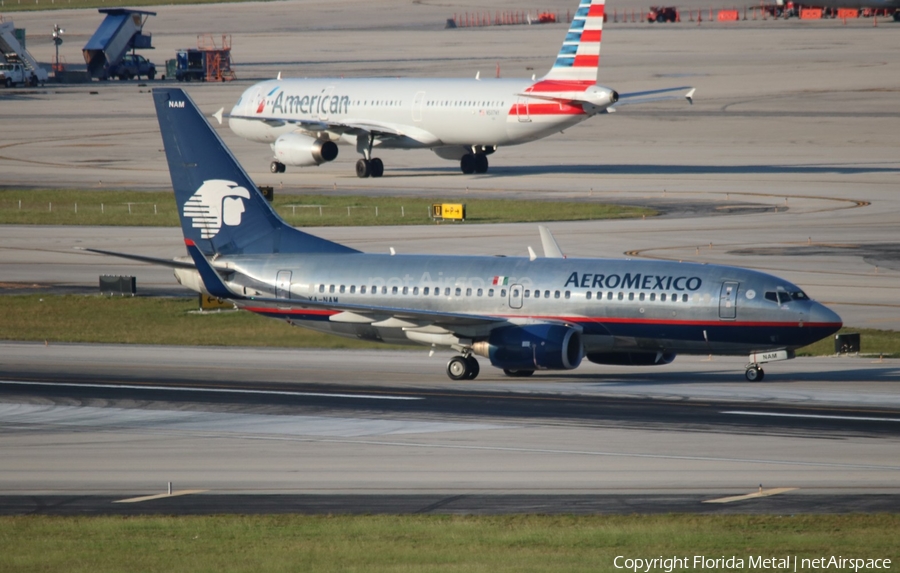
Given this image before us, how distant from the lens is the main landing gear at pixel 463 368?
44.4 meters

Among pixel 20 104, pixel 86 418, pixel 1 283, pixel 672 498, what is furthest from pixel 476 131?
pixel 20 104

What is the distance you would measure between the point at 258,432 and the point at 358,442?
304cm

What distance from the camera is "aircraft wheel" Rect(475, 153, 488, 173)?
347ft

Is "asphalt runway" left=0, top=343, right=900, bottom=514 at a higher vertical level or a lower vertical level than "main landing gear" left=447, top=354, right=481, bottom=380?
lower

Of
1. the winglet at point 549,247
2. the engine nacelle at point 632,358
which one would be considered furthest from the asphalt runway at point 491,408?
the winglet at point 549,247

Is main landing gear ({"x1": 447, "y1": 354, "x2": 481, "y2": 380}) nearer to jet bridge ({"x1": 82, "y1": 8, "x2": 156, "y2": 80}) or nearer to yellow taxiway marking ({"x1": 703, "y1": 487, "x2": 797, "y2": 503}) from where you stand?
yellow taxiway marking ({"x1": 703, "y1": 487, "x2": 797, "y2": 503})

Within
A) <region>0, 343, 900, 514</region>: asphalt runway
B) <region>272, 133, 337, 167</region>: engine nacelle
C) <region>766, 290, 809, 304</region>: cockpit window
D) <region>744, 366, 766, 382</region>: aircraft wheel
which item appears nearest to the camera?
<region>0, 343, 900, 514</region>: asphalt runway

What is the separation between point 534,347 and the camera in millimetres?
42844

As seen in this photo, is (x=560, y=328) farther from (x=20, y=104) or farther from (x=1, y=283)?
(x=20, y=104)

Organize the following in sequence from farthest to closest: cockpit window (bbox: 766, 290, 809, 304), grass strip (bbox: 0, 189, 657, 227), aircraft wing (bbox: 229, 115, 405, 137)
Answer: aircraft wing (bbox: 229, 115, 405, 137), grass strip (bbox: 0, 189, 657, 227), cockpit window (bbox: 766, 290, 809, 304)

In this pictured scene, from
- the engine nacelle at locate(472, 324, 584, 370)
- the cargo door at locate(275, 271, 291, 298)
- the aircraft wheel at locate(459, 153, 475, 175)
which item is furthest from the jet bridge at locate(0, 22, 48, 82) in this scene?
the engine nacelle at locate(472, 324, 584, 370)

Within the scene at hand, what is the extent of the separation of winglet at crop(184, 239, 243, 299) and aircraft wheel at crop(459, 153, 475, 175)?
200 ft

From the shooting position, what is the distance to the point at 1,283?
65.1 m

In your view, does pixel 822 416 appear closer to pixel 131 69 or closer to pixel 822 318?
pixel 822 318
